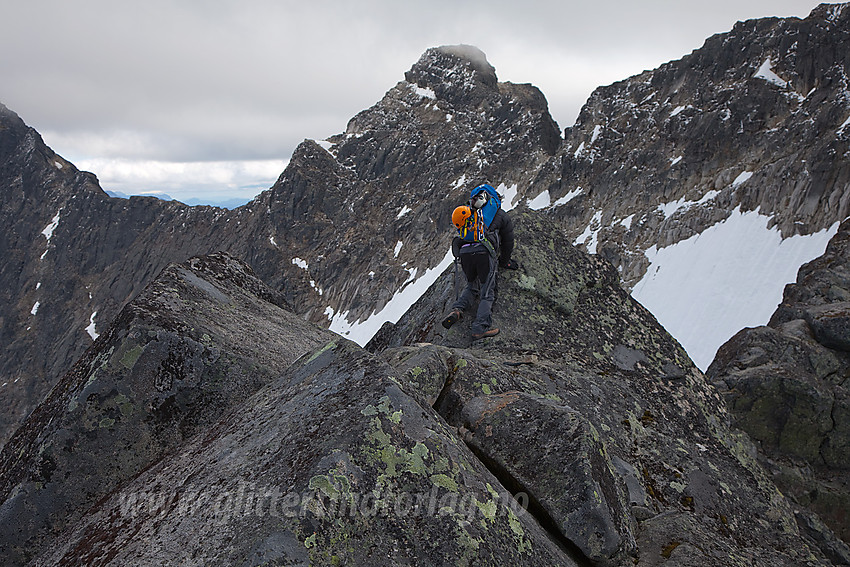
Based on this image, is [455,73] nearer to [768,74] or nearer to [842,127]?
[768,74]

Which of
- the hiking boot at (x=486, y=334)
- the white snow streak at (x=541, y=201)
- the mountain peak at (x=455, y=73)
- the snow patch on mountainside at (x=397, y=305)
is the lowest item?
the hiking boot at (x=486, y=334)

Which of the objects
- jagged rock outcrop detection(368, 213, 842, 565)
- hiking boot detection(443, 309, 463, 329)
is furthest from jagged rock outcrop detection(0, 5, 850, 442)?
hiking boot detection(443, 309, 463, 329)

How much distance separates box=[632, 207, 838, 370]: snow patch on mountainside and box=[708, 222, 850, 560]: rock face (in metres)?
26.8

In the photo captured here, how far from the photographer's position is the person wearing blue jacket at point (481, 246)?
1005cm

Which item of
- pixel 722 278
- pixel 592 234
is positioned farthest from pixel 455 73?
pixel 722 278

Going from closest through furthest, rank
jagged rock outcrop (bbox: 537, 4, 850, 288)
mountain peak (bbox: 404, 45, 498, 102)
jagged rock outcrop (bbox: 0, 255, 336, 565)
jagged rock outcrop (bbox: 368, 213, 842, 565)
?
jagged rock outcrop (bbox: 368, 213, 842, 565) < jagged rock outcrop (bbox: 0, 255, 336, 565) < jagged rock outcrop (bbox: 537, 4, 850, 288) < mountain peak (bbox: 404, 45, 498, 102)

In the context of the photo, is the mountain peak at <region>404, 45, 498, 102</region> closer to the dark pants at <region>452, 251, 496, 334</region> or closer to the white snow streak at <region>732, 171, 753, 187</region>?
the white snow streak at <region>732, 171, 753, 187</region>

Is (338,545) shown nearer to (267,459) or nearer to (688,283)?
(267,459)

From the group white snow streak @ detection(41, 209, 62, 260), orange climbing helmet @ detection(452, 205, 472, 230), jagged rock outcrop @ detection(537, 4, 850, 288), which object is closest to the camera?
orange climbing helmet @ detection(452, 205, 472, 230)

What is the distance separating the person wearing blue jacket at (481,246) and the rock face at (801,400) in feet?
39.8

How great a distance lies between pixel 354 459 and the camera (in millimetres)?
4168

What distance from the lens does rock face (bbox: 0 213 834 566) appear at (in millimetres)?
3953

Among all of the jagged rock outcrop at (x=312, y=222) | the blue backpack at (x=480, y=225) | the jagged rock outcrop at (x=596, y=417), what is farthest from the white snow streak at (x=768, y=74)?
the blue backpack at (x=480, y=225)

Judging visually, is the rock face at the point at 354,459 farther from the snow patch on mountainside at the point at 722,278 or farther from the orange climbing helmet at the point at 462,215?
the snow patch on mountainside at the point at 722,278
